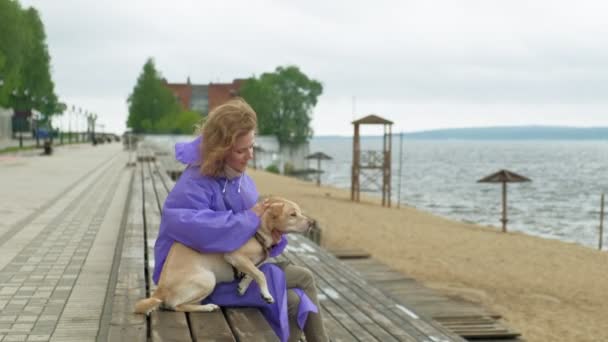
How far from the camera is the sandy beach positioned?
9.84 metres

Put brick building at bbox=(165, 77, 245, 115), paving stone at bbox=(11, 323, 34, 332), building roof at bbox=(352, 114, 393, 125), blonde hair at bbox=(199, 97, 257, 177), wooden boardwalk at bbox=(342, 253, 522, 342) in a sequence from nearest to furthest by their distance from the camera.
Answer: blonde hair at bbox=(199, 97, 257, 177)
paving stone at bbox=(11, 323, 34, 332)
wooden boardwalk at bbox=(342, 253, 522, 342)
building roof at bbox=(352, 114, 393, 125)
brick building at bbox=(165, 77, 245, 115)

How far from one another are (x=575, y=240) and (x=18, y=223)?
2058cm

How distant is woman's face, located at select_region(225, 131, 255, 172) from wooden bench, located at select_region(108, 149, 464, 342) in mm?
770

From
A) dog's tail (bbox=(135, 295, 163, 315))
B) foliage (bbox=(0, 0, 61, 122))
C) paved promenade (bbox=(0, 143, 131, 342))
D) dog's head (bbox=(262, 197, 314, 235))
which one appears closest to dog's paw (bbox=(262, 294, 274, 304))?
dog's head (bbox=(262, 197, 314, 235))

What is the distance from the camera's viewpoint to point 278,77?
93312 millimetres

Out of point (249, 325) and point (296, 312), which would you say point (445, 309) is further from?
point (249, 325)

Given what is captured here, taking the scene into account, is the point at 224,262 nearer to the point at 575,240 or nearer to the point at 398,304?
the point at 398,304

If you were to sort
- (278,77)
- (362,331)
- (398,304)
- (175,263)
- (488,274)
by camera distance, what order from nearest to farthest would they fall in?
(175,263), (362,331), (398,304), (488,274), (278,77)

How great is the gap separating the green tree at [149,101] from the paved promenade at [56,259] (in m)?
81.1

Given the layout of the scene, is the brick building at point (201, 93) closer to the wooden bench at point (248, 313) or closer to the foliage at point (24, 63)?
the foliage at point (24, 63)

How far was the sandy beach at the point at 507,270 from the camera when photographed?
32.3 feet

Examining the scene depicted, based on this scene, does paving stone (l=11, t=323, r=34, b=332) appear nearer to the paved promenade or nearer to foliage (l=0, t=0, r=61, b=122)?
the paved promenade

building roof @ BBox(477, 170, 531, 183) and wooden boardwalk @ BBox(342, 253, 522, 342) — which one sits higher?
building roof @ BBox(477, 170, 531, 183)

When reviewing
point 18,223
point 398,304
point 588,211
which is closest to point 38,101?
point 588,211
